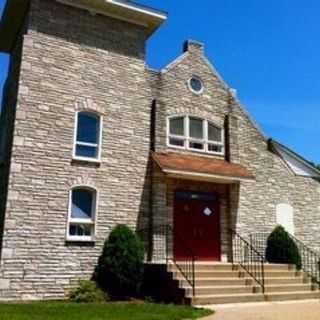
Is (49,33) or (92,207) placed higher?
(49,33)

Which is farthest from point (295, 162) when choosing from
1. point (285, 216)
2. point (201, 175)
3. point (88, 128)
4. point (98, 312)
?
point (98, 312)

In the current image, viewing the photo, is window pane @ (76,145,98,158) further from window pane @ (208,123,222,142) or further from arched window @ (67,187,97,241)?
window pane @ (208,123,222,142)

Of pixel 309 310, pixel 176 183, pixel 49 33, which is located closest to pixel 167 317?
pixel 309 310

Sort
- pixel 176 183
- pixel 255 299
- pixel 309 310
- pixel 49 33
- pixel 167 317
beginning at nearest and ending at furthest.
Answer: pixel 167 317 < pixel 309 310 < pixel 255 299 < pixel 49 33 < pixel 176 183

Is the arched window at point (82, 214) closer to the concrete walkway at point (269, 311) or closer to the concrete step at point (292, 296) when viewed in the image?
the concrete walkway at point (269, 311)

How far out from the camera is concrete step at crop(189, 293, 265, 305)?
11.5 m

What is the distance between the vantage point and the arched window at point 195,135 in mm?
16297

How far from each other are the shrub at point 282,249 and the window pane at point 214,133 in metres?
3.94

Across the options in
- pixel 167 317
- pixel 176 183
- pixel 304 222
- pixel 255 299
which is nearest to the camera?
pixel 167 317

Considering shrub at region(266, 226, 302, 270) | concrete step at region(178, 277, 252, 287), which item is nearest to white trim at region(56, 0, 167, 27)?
shrub at region(266, 226, 302, 270)

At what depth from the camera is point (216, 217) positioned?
16.3m

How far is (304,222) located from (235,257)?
13.1ft

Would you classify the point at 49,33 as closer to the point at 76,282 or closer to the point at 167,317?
the point at 76,282

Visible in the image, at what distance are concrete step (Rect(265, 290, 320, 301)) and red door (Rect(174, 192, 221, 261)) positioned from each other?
3.18m
